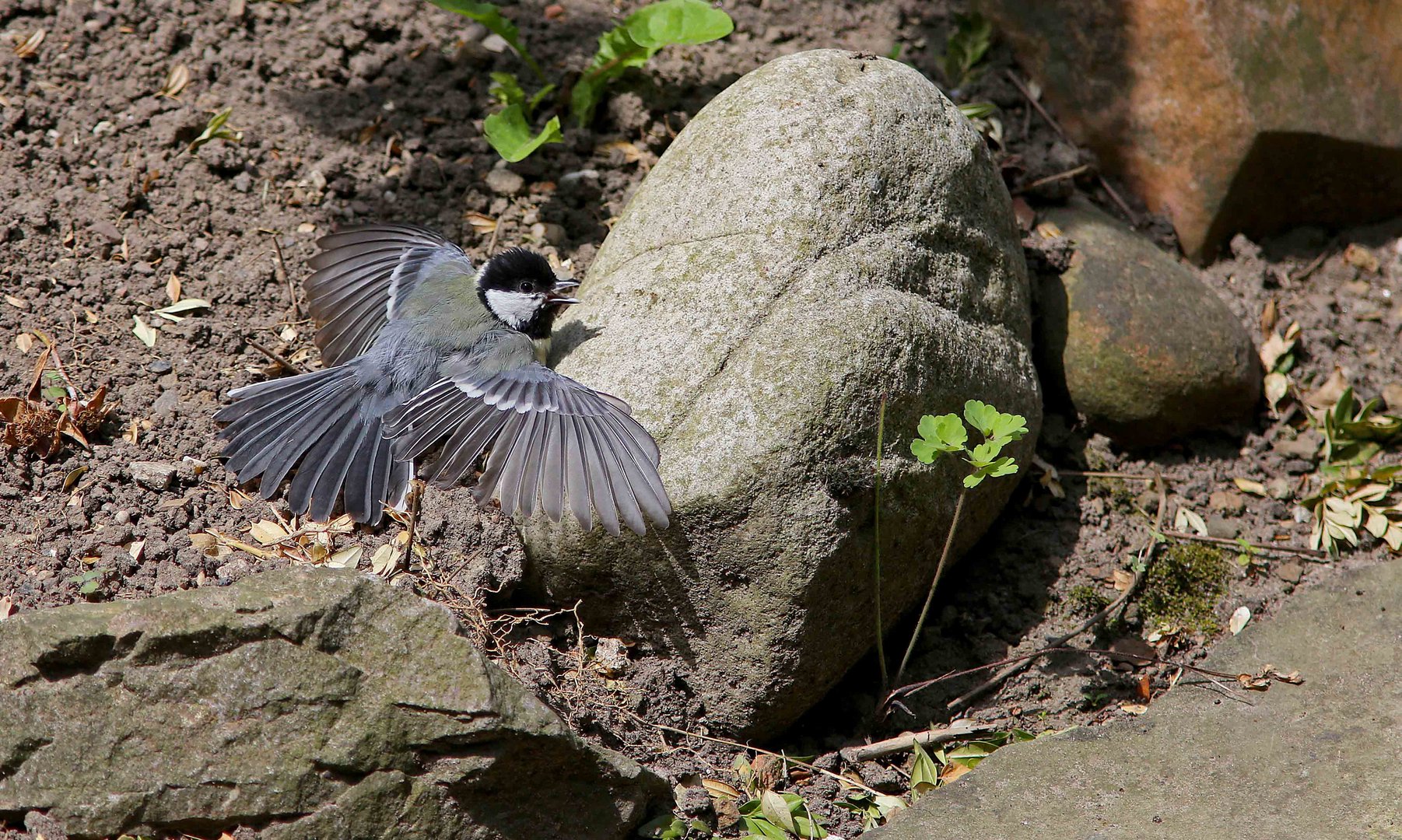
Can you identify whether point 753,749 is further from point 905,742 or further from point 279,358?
point 279,358

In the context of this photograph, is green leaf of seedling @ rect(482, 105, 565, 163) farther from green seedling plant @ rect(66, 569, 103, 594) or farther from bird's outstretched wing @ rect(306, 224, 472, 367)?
green seedling plant @ rect(66, 569, 103, 594)

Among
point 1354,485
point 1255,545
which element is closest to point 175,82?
point 1255,545

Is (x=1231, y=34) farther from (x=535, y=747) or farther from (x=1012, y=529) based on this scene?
(x=535, y=747)

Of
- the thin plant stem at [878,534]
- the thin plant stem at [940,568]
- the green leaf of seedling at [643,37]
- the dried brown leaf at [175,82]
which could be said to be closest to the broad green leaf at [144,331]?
the dried brown leaf at [175,82]

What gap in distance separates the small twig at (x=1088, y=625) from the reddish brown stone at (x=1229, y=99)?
139cm

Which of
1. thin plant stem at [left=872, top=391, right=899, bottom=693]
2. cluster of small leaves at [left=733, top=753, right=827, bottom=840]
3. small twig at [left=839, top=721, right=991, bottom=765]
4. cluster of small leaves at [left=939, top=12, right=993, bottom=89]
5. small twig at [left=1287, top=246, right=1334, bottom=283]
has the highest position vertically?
cluster of small leaves at [left=939, top=12, right=993, bottom=89]

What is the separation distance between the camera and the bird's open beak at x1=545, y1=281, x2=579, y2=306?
345cm

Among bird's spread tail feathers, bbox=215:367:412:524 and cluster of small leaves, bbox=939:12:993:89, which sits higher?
cluster of small leaves, bbox=939:12:993:89

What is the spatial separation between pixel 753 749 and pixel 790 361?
1.11m

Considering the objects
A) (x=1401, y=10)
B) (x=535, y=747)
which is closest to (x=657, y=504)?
(x=535, y=747)

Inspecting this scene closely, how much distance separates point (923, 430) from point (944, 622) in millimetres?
855

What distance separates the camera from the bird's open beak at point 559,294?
3.45m

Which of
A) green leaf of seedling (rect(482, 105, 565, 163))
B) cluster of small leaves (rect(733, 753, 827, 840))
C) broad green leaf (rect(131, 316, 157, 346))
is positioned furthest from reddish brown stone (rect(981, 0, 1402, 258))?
broad green leaf (rect(131, 316, 157, 346))

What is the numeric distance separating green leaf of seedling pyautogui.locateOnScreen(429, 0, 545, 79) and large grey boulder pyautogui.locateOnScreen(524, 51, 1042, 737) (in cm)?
114
